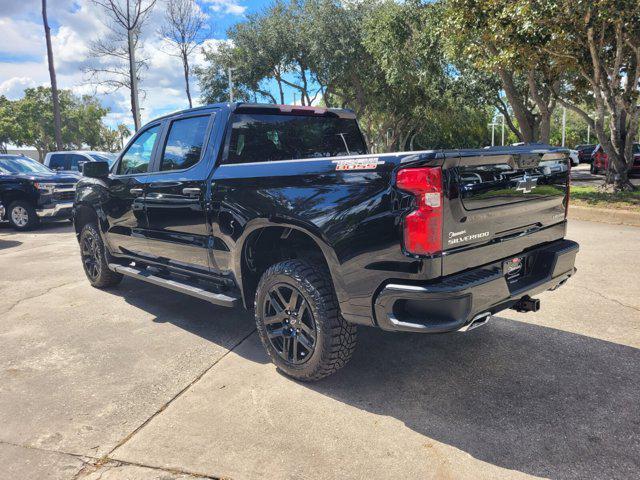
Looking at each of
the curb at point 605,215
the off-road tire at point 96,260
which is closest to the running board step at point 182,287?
the off-road tire at point 96,260

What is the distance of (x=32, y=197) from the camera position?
11156 millimetres

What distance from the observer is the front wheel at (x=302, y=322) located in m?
3.12

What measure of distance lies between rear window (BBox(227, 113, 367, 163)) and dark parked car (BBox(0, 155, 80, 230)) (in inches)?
354

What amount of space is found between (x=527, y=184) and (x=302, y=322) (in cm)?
176

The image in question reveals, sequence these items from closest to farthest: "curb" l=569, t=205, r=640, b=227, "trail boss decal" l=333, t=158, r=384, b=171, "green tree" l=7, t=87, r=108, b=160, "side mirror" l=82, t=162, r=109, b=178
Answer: "trail boss decal" l=333, t=158, r=384, b=171
"side mirror" l=82, t=162, r=109, b=178
"curb" l=569, t=205, r=640, b=227
"green tree" l=7, t=87, r=108, b=160

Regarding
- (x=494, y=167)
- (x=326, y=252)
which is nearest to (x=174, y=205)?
(x=326, y=252)

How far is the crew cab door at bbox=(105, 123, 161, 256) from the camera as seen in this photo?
187 inches

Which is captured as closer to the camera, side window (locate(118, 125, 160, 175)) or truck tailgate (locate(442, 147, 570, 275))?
truck tailgate (locate(442, 147, 570, 275))

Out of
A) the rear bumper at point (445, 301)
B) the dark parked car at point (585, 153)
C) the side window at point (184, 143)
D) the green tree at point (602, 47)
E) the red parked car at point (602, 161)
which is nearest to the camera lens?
the rear bumper at point (445, 301)

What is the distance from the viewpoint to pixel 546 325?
429cm

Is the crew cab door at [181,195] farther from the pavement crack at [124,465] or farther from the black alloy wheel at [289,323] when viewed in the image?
the pavement crack at [124,465]

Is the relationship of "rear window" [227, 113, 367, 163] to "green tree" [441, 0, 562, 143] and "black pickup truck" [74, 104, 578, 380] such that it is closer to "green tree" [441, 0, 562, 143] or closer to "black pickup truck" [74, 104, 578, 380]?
"black pickup truck" [74, 104, 578, 380]

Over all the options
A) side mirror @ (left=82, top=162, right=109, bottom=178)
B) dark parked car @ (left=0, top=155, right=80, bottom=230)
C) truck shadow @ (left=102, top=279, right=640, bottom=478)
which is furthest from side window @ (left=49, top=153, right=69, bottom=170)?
truck shadow @ (left=102, top=279, right=640, bottom=478)

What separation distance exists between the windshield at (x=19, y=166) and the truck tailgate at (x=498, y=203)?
12.0 m
